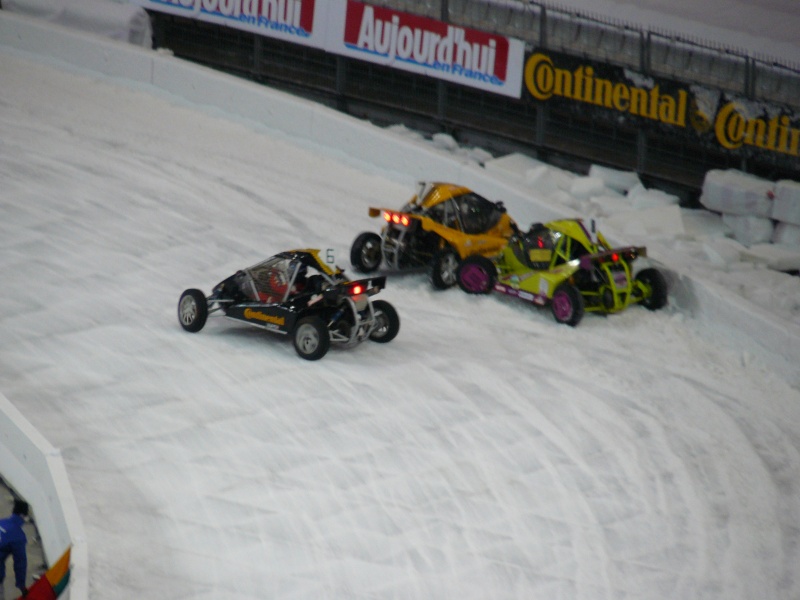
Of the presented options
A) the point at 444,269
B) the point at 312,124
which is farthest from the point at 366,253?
the point at 312,124

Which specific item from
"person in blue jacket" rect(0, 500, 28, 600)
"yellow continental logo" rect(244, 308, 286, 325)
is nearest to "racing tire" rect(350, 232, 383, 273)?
"yellow continental logo" rect(244, 308, 286, 325)

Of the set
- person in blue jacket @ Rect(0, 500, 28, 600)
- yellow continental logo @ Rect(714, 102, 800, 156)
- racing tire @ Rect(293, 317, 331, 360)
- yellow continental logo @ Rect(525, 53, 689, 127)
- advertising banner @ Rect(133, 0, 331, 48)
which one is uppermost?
advertising banner @ Rect(133, 0, 331, 48)

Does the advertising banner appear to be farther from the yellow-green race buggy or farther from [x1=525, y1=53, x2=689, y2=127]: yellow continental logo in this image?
the yellow-green race buggy

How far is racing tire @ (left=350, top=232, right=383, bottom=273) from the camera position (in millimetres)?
13234

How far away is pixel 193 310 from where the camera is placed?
10.8 metres

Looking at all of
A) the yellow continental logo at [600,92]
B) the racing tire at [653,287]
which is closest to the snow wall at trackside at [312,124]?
the racing tire at [653,287]

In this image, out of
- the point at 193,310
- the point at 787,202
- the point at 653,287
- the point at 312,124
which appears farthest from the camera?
the point at 312,124

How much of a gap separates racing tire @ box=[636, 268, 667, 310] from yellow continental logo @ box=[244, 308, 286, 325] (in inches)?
192

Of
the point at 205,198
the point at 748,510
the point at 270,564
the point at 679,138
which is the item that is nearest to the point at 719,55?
the point at 679,138

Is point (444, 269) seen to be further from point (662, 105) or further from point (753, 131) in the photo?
point (753, 131)

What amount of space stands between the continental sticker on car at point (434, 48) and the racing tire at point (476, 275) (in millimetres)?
5612

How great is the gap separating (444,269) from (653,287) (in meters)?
2.53

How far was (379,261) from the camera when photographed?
528 inches

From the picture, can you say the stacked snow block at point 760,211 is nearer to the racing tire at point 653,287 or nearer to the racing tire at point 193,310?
the racing tire at point 653,287
